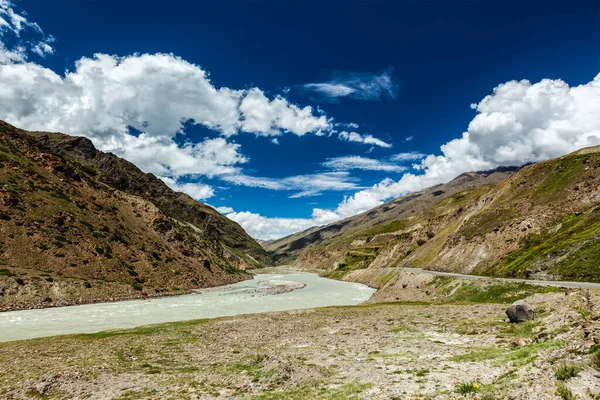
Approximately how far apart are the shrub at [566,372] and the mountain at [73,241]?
70.4m


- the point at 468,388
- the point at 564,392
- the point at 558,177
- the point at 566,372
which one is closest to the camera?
the point at 564,392

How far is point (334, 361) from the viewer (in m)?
21.2

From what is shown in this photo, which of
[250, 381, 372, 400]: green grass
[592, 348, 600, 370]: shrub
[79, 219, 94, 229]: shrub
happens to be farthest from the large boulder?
[79, 219, 94, 229]: shrub

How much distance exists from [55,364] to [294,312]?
32.7 m

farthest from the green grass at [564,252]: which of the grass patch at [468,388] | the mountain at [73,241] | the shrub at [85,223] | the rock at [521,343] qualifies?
the shrub at [85,223]

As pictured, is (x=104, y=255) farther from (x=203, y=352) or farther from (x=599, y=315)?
(x=599, y=315)

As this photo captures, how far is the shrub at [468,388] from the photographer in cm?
1282

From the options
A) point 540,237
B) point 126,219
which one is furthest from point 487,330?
point 126,219

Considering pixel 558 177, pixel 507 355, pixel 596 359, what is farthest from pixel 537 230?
pixel 596 359

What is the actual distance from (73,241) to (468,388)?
8767 cm

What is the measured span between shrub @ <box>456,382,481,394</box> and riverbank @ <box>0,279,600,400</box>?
4 cm

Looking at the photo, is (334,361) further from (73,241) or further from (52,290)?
(73,241)

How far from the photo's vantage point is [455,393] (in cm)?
1307

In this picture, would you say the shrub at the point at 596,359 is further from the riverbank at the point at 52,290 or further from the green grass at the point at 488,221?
the green grass at the point at 488,221
